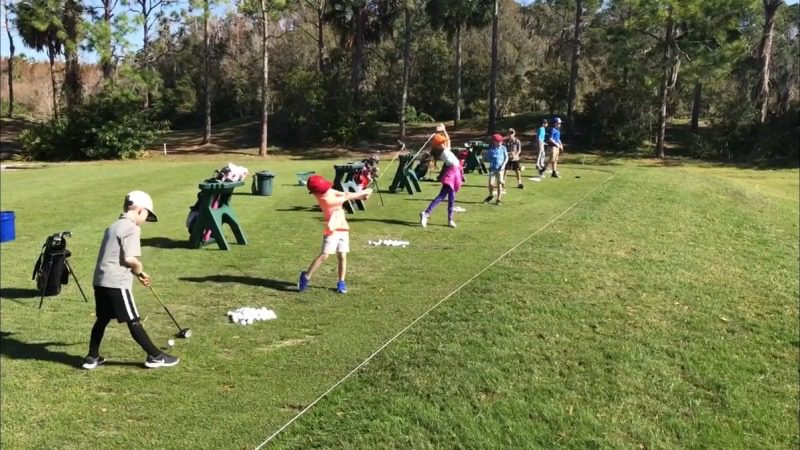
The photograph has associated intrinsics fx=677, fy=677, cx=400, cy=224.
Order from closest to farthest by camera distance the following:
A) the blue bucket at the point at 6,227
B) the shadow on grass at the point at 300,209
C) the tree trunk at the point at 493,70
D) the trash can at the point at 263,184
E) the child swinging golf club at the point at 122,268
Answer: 1. the child swinging golf club at the point at 122,268
2. the blue bucket at the point at 6,227
3. the shadow on grass at the point at 300,209
4. the trash can at the point at 263,184
5. the tree trunk at the point at 493,70

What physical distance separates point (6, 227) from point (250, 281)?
17.1 ft

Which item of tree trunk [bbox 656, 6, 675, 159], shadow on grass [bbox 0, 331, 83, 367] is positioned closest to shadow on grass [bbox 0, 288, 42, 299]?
shadow on grass [bbox 0, 331, 83, 367]

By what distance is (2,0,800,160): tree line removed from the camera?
105 ft

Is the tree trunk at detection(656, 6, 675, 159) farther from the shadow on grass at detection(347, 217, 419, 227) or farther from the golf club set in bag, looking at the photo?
the golf club set in bag

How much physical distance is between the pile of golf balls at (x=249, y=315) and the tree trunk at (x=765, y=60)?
34.8 m

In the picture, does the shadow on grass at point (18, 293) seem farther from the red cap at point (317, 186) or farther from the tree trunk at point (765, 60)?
the tree trunk at point (765, 60)

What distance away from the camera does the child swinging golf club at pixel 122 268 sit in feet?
18.7

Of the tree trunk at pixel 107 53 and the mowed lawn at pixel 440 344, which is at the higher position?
the tree trunk at pixel 107 53

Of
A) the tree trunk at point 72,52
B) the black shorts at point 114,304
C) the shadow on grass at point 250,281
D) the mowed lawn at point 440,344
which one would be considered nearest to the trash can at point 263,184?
the mowed lawn at point 440,344

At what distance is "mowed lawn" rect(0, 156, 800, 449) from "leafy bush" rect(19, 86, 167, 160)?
22.3 meters

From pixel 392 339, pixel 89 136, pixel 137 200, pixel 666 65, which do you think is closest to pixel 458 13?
pixel 666 65

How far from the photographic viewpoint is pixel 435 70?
5162cm

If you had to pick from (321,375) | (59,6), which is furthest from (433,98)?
(321,375)

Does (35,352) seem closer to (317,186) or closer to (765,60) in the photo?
(317,186)
